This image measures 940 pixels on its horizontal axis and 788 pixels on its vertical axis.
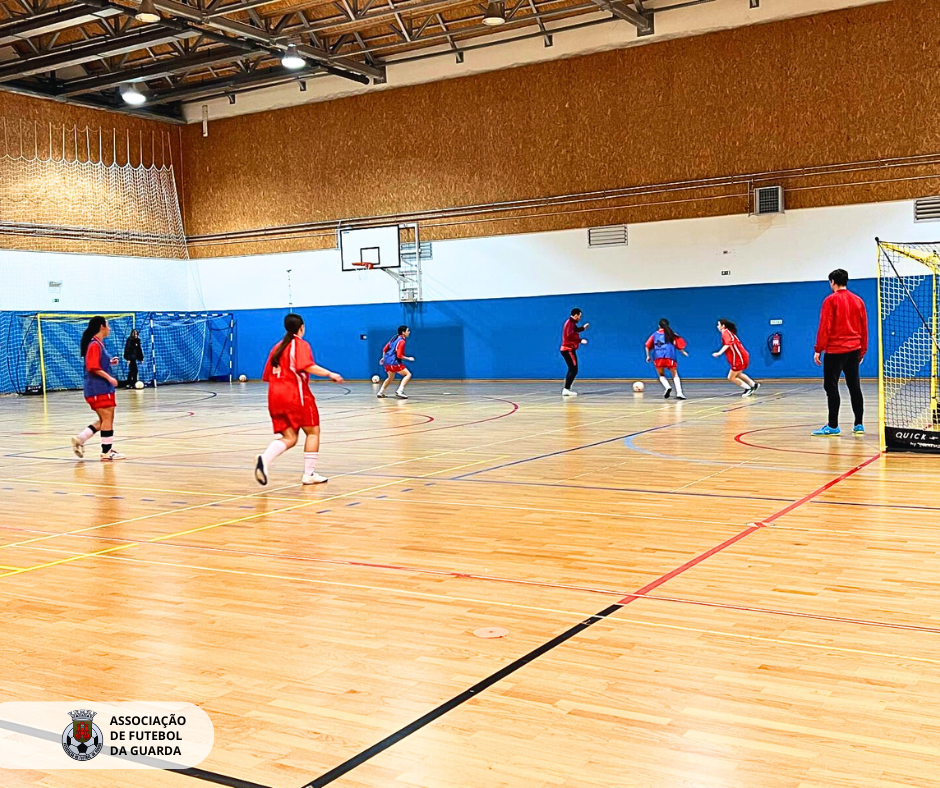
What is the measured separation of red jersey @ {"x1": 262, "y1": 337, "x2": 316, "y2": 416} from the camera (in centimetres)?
870

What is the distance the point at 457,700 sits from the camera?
3.67m

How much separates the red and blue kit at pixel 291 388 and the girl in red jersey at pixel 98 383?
302cm

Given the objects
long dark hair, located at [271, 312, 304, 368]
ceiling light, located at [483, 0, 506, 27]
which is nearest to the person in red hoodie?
long dark hair, located at [271, 312, 304, 368]

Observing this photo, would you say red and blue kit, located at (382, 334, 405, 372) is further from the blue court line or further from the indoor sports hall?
the blue court line

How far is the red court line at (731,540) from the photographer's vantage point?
201 inches

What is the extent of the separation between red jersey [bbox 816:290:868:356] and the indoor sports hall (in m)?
0.15

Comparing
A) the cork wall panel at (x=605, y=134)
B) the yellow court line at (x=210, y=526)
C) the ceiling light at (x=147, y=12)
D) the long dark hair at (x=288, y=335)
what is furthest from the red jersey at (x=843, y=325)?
the ceiling light at (x=147, y=12)

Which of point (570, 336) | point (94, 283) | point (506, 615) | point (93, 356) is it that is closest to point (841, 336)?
point (506, 615)

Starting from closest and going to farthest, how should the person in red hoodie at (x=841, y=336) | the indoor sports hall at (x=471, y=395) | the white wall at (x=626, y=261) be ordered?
the indoor sports hall at (x=471, y=395)
the person in red hoodie at (x=841, y=336)
the white wall at (x=626, y=261)

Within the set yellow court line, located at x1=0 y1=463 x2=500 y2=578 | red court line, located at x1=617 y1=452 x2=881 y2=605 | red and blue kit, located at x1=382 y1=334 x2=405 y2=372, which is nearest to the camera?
red court line, located at x1=617 y1=452 x2=881 y2=605

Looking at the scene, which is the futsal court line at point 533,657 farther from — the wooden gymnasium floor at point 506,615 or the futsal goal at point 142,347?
the futsal goal at point 142,347

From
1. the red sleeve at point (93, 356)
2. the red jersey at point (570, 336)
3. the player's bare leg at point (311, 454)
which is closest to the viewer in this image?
the player's bare leg at point (311, 454)

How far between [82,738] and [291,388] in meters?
5.56

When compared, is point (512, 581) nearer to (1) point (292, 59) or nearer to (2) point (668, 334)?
(2) point (668, 334)
